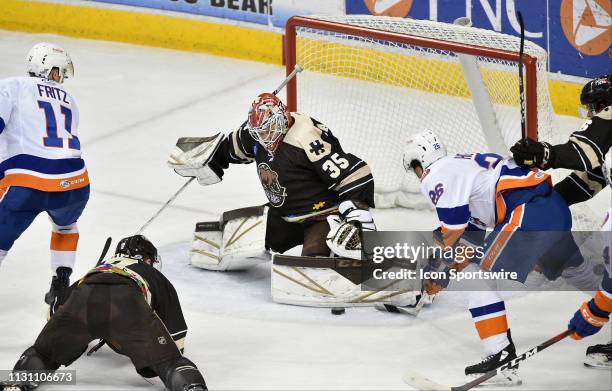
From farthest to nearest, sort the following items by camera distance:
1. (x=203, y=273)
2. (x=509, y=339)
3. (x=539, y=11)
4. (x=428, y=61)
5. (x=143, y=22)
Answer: (x=143, y=22)
(x=539, y=11)
(x=428, y=61)
(x=203, y=273)
(x=509, y=339)

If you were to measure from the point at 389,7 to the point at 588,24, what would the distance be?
51.4 inches

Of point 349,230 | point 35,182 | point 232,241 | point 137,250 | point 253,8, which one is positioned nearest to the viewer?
point 137,250

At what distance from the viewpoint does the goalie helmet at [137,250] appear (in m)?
5.89

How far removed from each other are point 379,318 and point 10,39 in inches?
203

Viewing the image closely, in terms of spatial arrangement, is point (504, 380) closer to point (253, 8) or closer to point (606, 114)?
point (606, 114)

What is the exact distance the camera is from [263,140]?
6496 mm

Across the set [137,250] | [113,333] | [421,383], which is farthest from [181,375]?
[421,383]

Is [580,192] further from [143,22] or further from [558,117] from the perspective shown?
[143,22]

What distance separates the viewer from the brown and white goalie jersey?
648cm

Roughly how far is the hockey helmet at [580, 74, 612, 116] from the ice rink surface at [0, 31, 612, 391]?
Answer: 93cm

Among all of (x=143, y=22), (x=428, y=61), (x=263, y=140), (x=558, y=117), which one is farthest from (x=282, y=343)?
(x=143, y=22)

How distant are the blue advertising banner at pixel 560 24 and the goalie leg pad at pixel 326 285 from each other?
263 centimetres

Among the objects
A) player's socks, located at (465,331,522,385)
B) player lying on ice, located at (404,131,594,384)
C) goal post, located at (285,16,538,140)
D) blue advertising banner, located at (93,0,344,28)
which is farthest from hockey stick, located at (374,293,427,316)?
blue advertising banner, located at (93,0,344,28)

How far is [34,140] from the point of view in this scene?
6297mm
